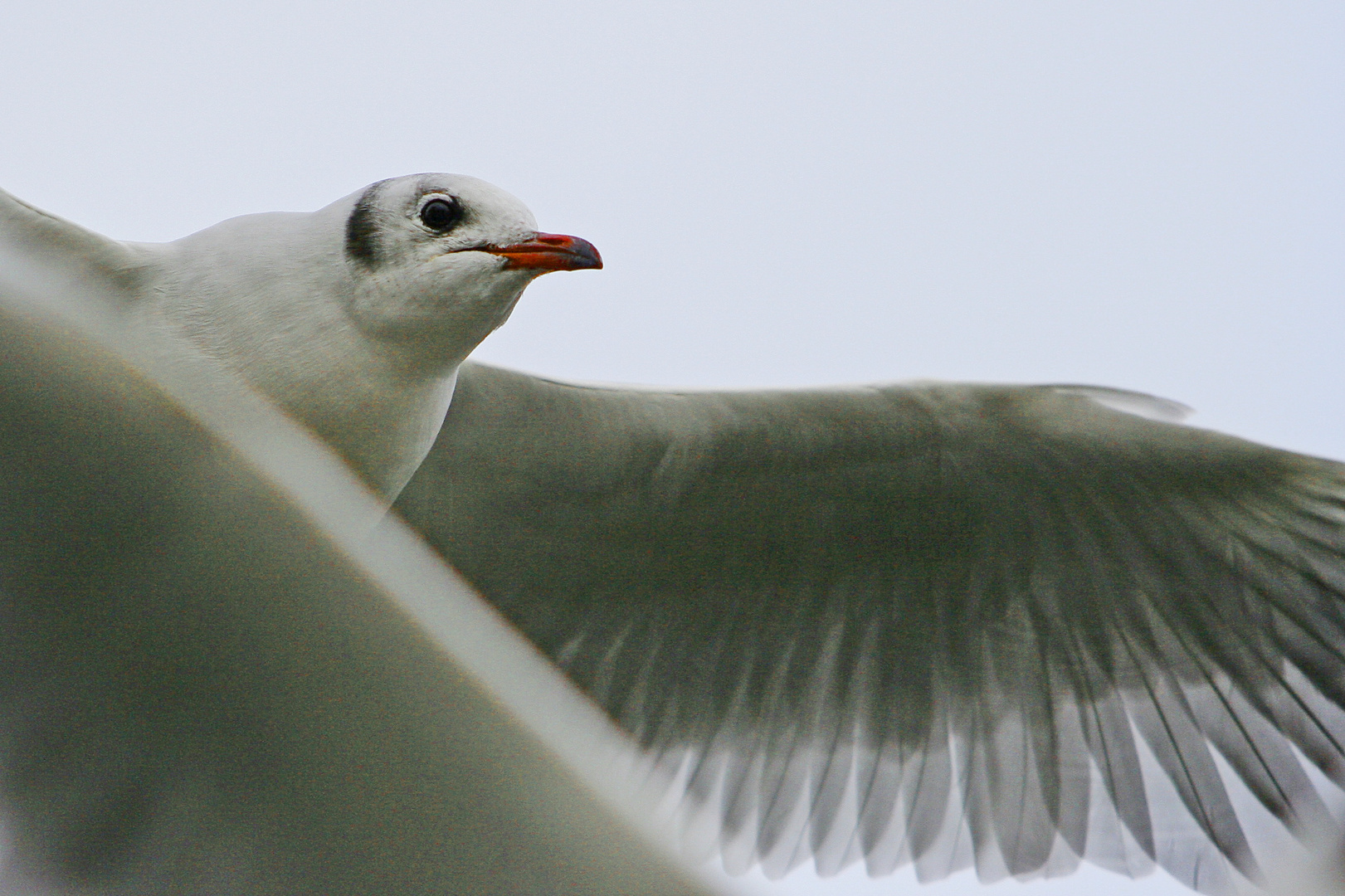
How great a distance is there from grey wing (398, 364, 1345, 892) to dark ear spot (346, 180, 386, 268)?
52 centimetres

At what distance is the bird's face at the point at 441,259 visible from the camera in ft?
6.37

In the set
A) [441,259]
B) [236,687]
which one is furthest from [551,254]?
[236,687]

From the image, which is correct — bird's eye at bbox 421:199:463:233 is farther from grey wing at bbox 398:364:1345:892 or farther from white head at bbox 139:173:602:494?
grey wing at bbox 398:364:1345:892

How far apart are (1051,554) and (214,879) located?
2.18 meters

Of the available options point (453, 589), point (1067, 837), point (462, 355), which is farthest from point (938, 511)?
point (453, 589)

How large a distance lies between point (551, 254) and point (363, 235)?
25cm

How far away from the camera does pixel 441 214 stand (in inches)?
78.7

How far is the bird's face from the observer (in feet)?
6.37

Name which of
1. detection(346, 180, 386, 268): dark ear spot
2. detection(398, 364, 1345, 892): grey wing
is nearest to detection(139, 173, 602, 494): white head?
detection(346, 180, 386, 268): dark ear spot

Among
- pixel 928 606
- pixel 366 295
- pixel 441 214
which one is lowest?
pixel 928 606

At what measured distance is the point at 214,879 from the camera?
0.46 metres

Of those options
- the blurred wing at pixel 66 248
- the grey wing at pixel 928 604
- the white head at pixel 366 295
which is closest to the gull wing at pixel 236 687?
the white head at pixel 366 295

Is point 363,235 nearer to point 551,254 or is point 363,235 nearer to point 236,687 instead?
point 551,254

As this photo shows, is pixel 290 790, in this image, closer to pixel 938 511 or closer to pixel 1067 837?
pixel 938 511
